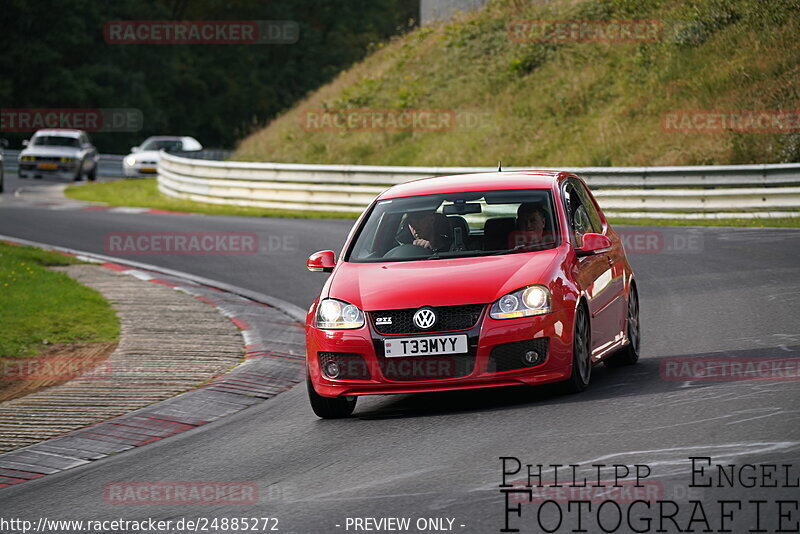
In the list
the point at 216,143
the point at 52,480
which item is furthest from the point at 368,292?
the point at 216,143

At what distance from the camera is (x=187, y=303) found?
48.2 ft

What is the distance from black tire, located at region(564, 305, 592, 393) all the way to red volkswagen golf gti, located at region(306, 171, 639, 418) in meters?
0.01

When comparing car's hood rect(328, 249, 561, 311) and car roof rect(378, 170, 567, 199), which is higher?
car roof rect(378, 170, 567, 199)

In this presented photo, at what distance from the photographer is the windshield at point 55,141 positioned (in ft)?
152

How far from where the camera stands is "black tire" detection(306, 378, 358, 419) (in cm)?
877

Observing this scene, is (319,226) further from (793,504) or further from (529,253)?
(793,504)

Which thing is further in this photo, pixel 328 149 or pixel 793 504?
pixel 328 149

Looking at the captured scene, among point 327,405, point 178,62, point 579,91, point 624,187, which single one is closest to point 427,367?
point 327,405

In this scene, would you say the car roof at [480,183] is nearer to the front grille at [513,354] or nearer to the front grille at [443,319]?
the front grille at [443,319]

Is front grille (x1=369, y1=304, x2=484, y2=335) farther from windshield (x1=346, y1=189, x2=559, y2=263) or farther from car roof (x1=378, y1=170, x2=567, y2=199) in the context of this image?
car roof (x1=378, y1=170, x2=567, y2=199)

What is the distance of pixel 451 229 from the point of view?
9438 mm

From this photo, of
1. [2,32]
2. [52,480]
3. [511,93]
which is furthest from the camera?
[2,32]

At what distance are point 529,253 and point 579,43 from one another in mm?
26629

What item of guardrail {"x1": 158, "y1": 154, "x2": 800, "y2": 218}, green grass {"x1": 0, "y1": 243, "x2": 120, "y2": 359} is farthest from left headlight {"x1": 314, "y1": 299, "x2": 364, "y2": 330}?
guardrail {"x1": 158, "y1": 154, "x2": 800, "y2": 218}
